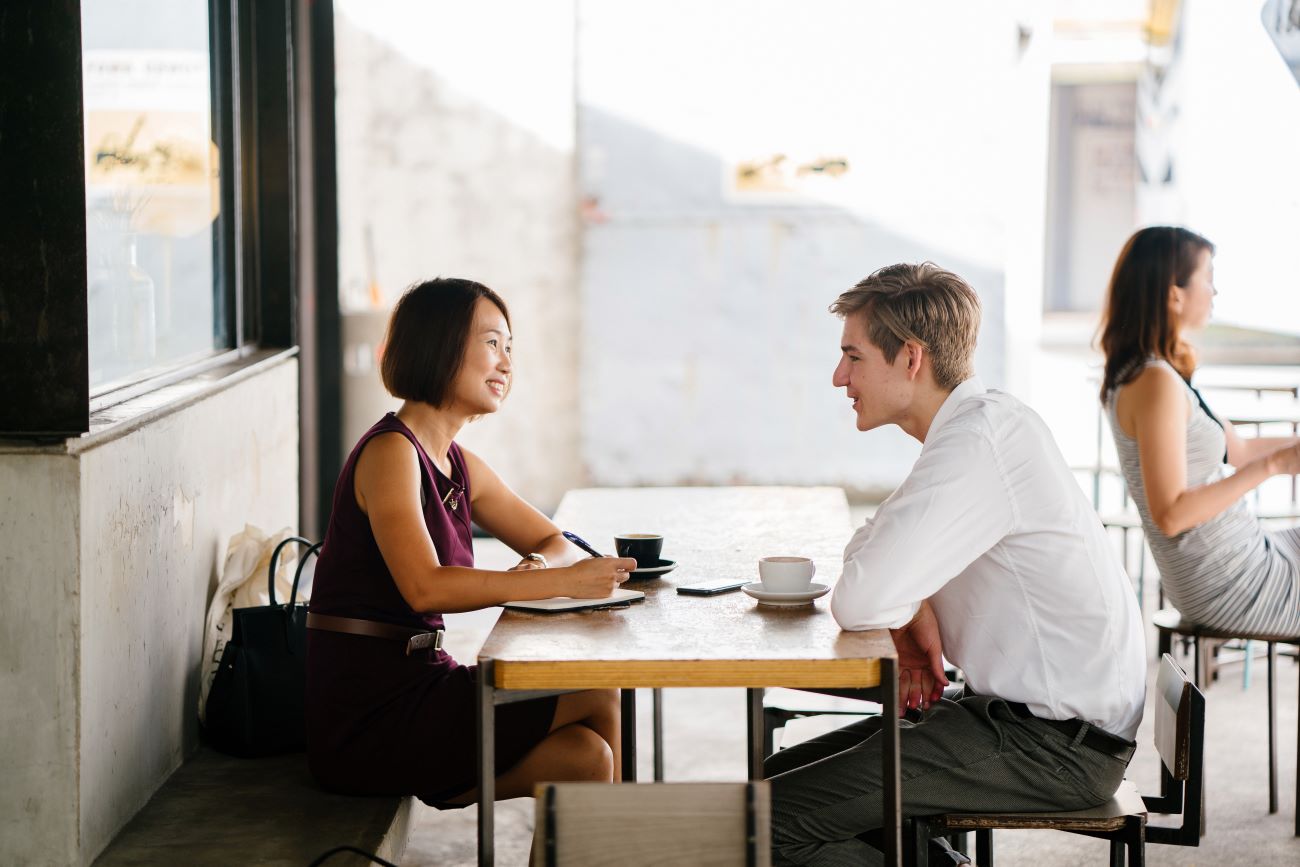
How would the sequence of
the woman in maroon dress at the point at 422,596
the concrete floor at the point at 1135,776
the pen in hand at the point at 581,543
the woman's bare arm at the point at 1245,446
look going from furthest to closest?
the woman's bare arm at the point at 1245,446
the concrete floor at the point at 1135,776
the pen in hand at the point at 581,543
the woman in maroon dress at the point at 422,596

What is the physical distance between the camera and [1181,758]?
220 cm

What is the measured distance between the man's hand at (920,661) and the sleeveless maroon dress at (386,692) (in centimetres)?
61

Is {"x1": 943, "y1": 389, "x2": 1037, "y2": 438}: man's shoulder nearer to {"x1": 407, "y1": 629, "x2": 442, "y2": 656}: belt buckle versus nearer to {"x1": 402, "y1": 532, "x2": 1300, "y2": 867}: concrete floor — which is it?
{"x1": 407, "y1": 629, "x2": 442, "y2": 656}: belt buckle

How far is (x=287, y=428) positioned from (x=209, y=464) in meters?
1.01

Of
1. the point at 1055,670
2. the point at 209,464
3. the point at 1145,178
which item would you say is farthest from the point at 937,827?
the point at 1145,178

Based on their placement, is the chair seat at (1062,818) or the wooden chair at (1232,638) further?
the wooden chair at (1232,638)

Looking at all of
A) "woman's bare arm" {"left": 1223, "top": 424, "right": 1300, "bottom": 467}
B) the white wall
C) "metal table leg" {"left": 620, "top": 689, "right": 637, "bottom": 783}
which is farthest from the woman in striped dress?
the white wall

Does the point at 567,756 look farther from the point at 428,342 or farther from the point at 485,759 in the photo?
the point at 428,342

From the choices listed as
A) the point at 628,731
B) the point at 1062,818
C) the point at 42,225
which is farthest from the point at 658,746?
the point at 42,225

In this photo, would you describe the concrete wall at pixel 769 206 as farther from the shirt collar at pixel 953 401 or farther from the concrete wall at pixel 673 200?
the shirt collar at pixel 953 401

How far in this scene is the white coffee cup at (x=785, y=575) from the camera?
232cm

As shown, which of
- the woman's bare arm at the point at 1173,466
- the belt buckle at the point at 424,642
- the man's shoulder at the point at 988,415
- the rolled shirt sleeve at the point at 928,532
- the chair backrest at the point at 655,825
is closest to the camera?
the chair backrest at the point at 655,825

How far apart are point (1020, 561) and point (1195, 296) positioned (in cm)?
141

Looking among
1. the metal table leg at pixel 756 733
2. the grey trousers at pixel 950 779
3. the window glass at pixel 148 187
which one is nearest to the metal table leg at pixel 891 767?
the grey trousers at pixel 950 779
